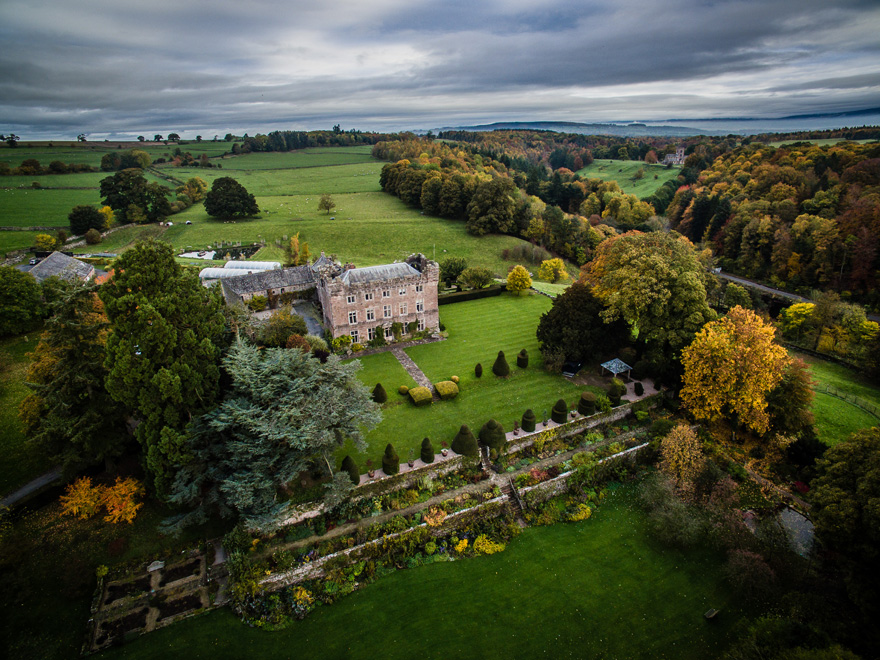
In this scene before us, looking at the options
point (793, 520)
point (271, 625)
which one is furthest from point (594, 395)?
point (271, 625)

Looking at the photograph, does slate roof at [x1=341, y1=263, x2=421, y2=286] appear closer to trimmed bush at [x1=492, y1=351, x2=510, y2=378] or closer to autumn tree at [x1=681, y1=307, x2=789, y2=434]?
trimmed bush at [x1=492, y1=351, x2=510, y2=378]

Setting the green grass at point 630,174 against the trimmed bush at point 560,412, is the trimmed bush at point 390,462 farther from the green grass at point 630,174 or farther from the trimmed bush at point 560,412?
the green grass at point 630,174

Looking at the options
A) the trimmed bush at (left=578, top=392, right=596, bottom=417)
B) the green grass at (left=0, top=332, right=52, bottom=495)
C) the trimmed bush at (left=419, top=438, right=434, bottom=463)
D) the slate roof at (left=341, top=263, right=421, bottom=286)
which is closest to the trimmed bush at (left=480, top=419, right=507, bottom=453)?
the trimmed bush at (left=419, top=438, right=434, bottom=463)

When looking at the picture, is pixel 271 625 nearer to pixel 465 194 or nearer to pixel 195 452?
pixel 195 452

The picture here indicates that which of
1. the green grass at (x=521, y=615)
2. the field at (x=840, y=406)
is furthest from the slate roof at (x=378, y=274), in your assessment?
the field at (x=840, y=406)

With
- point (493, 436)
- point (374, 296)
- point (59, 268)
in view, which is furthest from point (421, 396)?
point (59, 268)

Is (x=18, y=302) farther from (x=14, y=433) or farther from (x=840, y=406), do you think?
(x=840, y=406)
